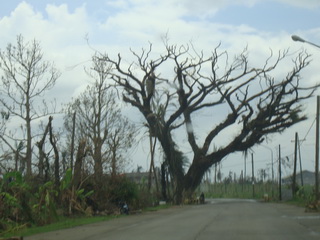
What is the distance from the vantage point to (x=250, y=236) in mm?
16109

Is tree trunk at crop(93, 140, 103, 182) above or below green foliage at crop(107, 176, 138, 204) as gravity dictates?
above

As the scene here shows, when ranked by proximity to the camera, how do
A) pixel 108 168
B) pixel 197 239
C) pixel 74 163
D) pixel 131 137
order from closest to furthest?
pixel 197 239 → pixel 74 163 → pixel 108 168 → pixel 131 137

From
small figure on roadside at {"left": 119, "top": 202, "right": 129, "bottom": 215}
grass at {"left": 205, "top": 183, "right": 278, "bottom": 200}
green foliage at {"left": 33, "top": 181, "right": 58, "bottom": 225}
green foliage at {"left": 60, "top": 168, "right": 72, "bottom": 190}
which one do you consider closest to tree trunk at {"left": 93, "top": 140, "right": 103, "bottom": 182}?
small figure on roadside at {"left": 119, "top": 202, "right": 129, "bottom": 215}

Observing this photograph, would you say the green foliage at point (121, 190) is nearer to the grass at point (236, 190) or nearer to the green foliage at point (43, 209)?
the green foliage at point (43, 209)

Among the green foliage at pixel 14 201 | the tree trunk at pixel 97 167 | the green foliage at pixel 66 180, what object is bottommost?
the green foliage at pixel 14 201

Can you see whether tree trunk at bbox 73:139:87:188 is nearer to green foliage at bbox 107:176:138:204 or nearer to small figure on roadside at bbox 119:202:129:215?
green foliage at bbox 107:176:138:204

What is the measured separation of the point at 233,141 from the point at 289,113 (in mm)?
6553

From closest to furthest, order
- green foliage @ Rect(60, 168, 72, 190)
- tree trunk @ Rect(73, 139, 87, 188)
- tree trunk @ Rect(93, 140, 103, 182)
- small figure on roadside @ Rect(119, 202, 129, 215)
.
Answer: green foliage @ Rect(60, 168, 72, 190) → tree trunk @ Rect(73, 139, 87, 188) → small figure on roadside @ Rect(119, 202, 129, 215) → tree trunk @ Rect(93, 140, 103, 182)

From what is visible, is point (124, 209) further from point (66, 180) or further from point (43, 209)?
point (43, 209)

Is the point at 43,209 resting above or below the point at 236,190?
above

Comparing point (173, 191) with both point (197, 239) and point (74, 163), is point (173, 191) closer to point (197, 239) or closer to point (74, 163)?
point (74, 163)

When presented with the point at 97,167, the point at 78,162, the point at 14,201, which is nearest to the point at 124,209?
the point at 97,167

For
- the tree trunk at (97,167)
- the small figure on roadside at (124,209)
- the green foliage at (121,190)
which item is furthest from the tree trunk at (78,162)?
the small figure on roadside at (124,209)

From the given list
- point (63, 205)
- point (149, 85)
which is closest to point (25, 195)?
point (63, 205)
